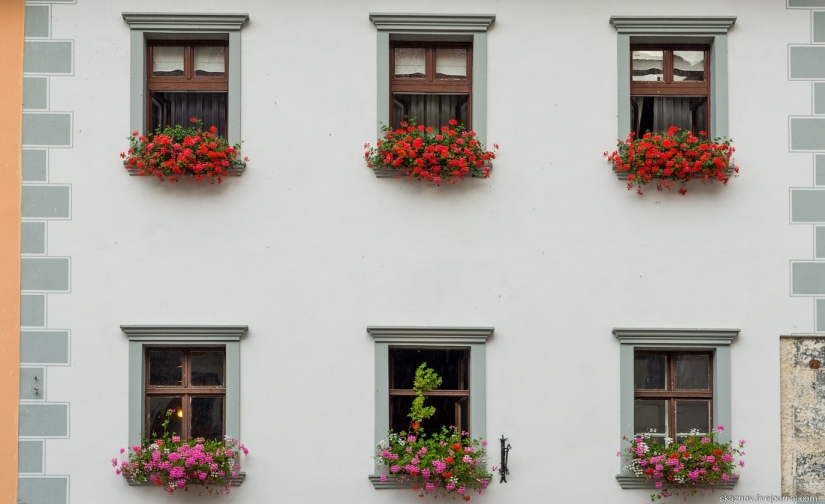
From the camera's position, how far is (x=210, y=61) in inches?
430

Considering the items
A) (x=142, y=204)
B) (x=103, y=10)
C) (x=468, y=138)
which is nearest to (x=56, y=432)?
(x=142, y=204)

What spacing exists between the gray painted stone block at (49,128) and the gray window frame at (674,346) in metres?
5.31

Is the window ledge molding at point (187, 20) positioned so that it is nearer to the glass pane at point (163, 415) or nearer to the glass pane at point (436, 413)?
the glass pane at point (163, 415)

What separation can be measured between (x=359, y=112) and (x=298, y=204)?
102 cm

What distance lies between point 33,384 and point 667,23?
21.8 feet

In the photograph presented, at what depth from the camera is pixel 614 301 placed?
34.8ft

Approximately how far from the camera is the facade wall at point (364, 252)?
1051cm

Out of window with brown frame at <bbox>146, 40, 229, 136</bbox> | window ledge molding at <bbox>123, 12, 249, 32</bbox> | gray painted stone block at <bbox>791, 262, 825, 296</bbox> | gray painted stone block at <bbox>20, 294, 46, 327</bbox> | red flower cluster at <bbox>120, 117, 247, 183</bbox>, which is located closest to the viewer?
red flower cluster at <bbox>120, 117, 247, 183</bbox>

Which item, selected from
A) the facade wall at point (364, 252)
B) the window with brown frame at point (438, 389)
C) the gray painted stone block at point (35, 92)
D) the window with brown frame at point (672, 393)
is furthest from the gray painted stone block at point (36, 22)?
the window with brown frame at point (672, 393)

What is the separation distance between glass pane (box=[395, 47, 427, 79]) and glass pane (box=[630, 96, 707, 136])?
2.00 meters

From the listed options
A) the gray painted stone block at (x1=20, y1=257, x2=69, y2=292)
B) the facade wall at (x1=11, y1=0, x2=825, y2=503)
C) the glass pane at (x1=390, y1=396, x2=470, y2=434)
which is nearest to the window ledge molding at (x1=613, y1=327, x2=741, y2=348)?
the facade wall at (x1=11, y1=0, x2=825, y2=503)

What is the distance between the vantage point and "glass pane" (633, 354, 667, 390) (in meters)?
10.7

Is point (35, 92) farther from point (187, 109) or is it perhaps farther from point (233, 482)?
point (233, 482)

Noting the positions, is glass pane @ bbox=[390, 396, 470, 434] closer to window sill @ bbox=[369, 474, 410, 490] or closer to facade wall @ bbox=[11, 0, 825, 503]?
facade wall @ bbox=[11, 0, 825, 503]
